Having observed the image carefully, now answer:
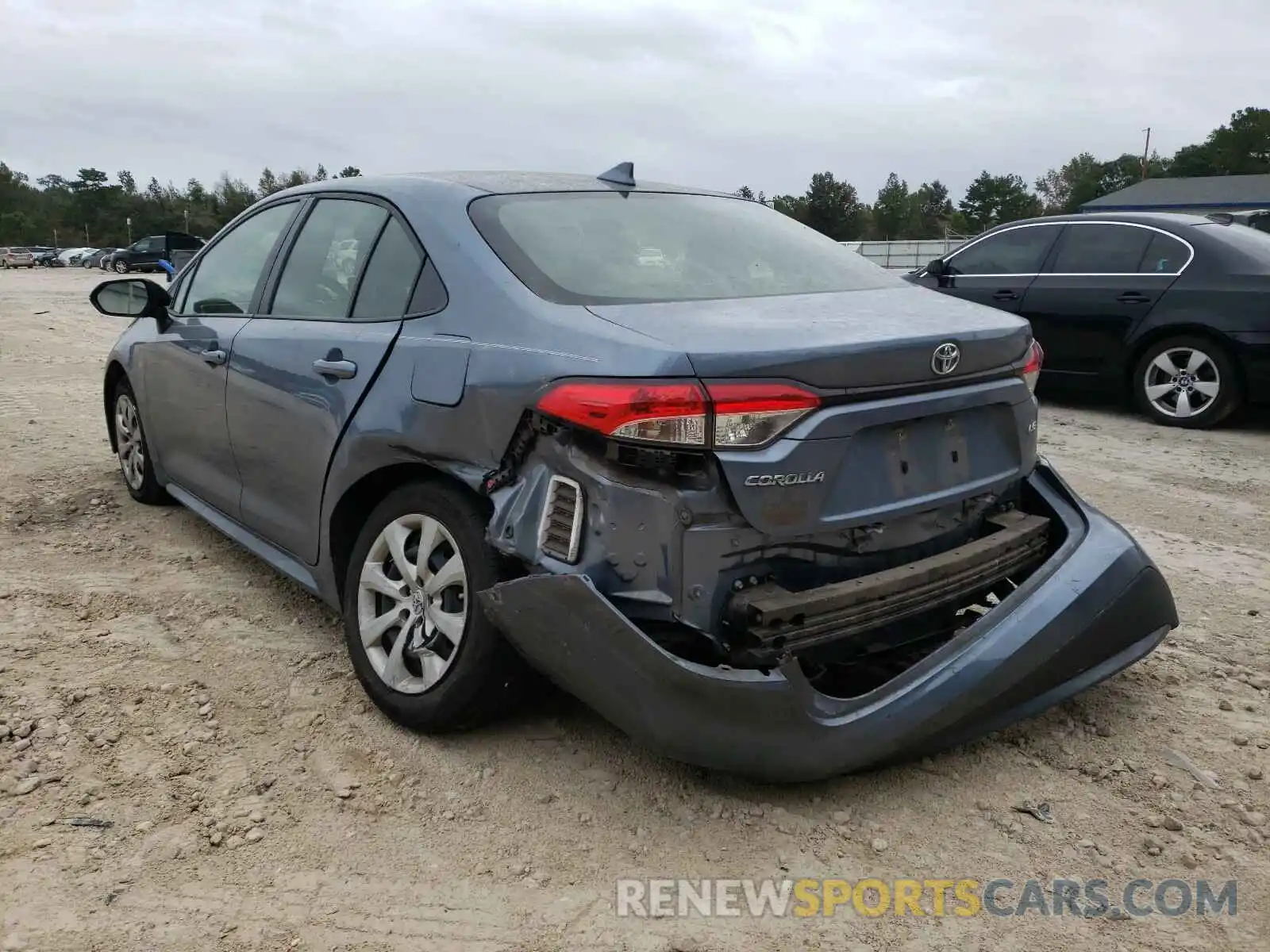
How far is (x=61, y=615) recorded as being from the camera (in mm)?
3732

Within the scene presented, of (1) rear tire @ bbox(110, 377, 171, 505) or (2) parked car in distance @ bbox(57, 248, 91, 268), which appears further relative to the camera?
(2) parked car in distance @ bbox(57, 248, 91, 268)

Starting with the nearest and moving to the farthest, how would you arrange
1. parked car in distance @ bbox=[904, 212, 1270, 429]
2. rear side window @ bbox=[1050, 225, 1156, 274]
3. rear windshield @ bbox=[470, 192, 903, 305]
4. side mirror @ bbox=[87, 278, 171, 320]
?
1. rear windshield @ bbox=[470, 192, 903, 305]
2. side mirror @ bbox=[87, 278, 171, 320]
3. parked car in distance @ bbox=[904, 212, 1270, 429]
4. rear side window @ bbox=[1050, 225, 1156, 274]

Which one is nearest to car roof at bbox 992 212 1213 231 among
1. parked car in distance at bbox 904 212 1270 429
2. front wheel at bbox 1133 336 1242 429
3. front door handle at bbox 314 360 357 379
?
parked car in distance at bbox 904 212 1270 429

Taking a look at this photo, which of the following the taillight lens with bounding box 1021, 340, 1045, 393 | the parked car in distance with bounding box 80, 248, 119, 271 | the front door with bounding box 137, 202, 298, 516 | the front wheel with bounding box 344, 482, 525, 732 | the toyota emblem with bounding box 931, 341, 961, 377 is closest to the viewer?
the toyota emblem with bounding box 931, 341, 961, 377

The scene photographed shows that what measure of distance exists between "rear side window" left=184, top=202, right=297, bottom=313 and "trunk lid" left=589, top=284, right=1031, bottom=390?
6.13ft

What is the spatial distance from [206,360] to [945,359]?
2812 millimetres

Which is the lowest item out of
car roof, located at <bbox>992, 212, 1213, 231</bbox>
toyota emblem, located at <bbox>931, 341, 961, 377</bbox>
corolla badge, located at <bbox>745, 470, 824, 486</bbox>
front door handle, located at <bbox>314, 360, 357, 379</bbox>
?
corolla badge, located at <bbox>745, 470, 824, 486</bbox>

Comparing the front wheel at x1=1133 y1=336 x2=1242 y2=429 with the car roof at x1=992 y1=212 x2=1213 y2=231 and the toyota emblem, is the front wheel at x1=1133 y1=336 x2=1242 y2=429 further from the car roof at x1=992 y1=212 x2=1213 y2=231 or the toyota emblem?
the toyota emblem

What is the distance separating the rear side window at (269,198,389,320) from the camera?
328 cm

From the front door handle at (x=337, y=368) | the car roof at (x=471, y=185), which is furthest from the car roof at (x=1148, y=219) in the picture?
the front door handle at (x=337, y=368)

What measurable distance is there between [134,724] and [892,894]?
215cm

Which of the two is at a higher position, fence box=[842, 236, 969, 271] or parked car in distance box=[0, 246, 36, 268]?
fence box=[842, 236, 969, 271]

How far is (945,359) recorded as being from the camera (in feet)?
8.44

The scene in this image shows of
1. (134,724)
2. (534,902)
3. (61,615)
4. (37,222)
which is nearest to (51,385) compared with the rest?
(61,615)
